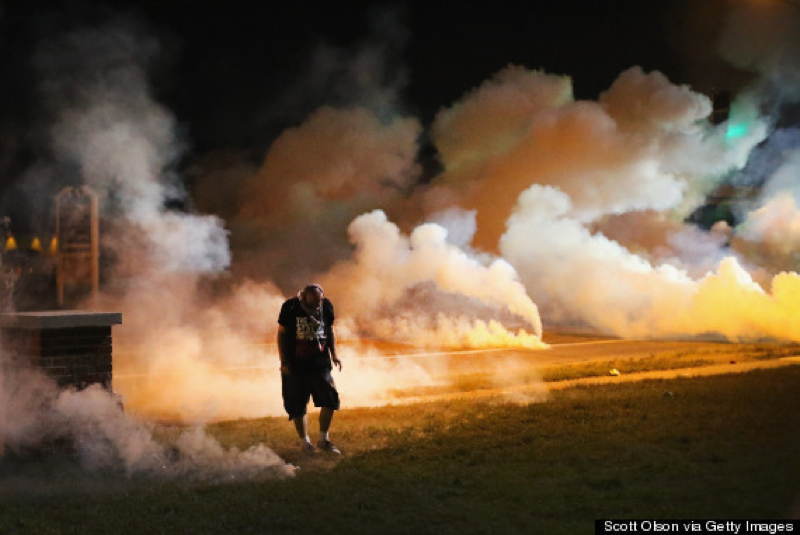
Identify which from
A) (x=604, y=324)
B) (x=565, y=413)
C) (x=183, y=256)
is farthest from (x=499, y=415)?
(x=604, y=324)

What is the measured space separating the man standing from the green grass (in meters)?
0.46

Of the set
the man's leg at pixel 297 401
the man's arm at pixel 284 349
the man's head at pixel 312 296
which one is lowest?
the man's leg at pixel 297 401

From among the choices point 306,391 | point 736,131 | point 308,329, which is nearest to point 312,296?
point 308,329

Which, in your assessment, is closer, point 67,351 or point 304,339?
point 67,351

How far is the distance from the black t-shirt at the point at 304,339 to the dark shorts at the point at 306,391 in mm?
75

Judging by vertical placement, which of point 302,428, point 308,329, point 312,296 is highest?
point 312,296

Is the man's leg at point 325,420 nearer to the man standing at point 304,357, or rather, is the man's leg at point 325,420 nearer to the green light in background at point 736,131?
the man standing at point 304,357

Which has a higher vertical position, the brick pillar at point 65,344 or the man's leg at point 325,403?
the brick pillar at point 65,344

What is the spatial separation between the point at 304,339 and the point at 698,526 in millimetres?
3987

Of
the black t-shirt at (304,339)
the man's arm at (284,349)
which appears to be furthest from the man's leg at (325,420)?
the man's arm at (284,349)

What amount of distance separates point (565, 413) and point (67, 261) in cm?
1166

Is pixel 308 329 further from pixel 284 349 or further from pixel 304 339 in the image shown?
pixel 284 349

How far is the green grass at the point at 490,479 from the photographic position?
5.66 m

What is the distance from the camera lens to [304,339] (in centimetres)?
809
